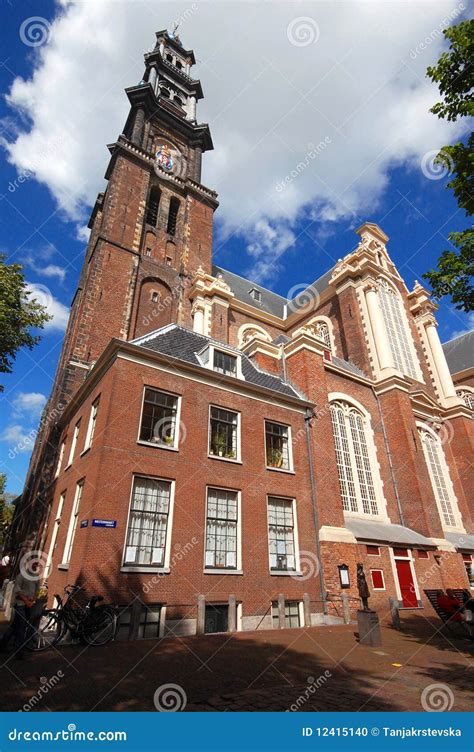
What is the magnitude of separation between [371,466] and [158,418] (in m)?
12.1

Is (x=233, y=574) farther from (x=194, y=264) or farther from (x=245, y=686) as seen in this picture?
(x=194, y=264)

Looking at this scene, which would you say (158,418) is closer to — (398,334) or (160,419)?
(160,419)

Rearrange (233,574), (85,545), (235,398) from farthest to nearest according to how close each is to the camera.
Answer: (235,398) < (233,574) < (85,545)

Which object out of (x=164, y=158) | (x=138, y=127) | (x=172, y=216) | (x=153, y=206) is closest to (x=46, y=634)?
(x=153, y=206)

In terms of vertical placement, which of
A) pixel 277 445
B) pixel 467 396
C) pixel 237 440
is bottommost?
pixel 237 440

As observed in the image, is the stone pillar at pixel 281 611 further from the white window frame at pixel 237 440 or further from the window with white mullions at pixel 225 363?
the window with white mullions at pixel 225 363

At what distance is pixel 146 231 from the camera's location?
1204 inches

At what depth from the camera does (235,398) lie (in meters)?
15.0

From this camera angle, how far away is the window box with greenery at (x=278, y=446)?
1513cm

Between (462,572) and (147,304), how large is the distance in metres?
24.2

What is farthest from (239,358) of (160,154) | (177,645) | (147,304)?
(160,154)

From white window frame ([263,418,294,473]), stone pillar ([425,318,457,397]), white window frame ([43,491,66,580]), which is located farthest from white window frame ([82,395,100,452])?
stone pillar ([425,318,457,397])

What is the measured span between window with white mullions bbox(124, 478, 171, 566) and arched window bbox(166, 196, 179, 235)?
1021 inches

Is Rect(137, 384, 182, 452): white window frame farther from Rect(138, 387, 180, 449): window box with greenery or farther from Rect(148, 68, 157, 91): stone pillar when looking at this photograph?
Rect(148, 68, 157, 91): stone pillar
